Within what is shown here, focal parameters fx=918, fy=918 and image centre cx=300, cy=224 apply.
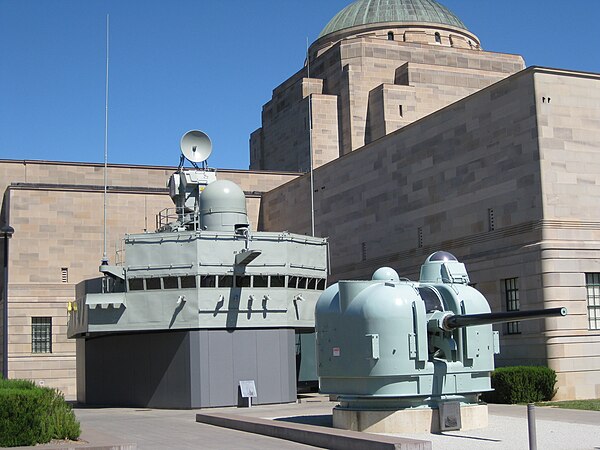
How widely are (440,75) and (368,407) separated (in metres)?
38.2

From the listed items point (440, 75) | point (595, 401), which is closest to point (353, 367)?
point (595, 401)

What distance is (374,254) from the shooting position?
138ft

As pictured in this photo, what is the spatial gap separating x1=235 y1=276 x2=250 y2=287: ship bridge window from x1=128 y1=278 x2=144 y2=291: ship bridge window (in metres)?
3.45

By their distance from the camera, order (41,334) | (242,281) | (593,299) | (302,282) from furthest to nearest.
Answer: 1. (41,334)
2. (302,282)
3. (242,281)
4. (593,299)

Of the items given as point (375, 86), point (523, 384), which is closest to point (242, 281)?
point (523, 384)

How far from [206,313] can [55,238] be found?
21.0 meters

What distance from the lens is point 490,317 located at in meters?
19.6

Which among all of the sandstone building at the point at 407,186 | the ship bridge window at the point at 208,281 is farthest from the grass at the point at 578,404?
the ship bridge window at the point at 208,281

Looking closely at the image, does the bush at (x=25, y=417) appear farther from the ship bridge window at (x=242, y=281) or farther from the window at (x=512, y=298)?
the window at (x=512, y=298)

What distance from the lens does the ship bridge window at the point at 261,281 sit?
111 feet

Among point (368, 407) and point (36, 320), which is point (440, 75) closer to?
point (36, 320)

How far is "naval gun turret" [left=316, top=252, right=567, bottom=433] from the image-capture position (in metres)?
20.1

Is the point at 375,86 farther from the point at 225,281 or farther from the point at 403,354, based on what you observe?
the point at 403,354

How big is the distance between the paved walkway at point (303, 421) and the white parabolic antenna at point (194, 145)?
1336 centimetres
